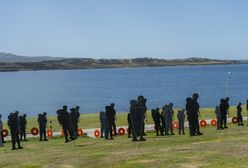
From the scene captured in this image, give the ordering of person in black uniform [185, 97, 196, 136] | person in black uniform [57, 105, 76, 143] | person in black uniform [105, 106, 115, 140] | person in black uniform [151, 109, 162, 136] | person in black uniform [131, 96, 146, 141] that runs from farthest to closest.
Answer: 1. person in black uniform [151, 109, 162, 136]
2. person in black uniform [105, 106, 115, 140]
3. person in black uniform [57, 105, 76, 143]
4. person in black uniform [185, 97, 196, 136]
5. person in black uniform [131, 96, 146, 141]

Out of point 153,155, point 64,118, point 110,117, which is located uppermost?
point 64,118

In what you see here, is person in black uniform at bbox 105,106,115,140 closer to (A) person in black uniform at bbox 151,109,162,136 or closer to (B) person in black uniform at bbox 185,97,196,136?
(A) person in black uniform at bbox 151,109,162,136

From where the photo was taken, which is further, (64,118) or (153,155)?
(64,118)

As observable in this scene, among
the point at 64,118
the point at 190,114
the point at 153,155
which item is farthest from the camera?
the point at 64,118

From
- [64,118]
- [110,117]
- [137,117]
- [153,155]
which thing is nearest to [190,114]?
[137,117]

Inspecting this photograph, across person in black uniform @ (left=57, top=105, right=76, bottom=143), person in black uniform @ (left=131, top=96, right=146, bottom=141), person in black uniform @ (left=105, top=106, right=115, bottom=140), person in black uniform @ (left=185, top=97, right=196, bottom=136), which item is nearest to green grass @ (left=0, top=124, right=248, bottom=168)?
person in black uniform @ (left=131, top=96, right=146, bottom=141)

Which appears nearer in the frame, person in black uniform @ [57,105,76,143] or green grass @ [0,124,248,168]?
green grass @ [0,124,248,168]

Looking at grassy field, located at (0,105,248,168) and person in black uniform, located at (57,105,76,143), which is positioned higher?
person in black uniform, located at (57,105,76,143)

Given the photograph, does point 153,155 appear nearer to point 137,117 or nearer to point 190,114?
point 137,117

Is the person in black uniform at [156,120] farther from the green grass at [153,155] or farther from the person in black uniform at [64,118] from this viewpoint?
the green grass at [153,155]

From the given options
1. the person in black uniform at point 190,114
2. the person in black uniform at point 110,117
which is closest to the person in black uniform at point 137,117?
the person in black uniform at point 190,114

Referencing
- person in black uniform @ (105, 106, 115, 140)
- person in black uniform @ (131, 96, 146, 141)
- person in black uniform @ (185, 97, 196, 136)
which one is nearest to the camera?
person in black uniform @ (131, 96, 146, 141)

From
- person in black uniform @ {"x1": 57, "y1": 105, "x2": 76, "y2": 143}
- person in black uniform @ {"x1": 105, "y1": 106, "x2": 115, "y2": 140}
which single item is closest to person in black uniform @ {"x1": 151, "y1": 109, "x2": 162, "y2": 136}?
person in black uniform @ {"x1": 105, "y1": 106, "x2": 115, "y2": 140}

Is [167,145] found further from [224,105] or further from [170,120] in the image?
[224,105]
